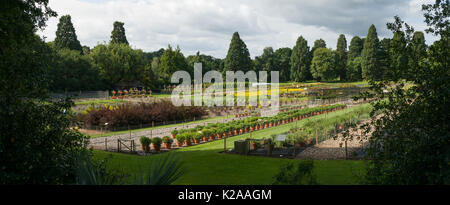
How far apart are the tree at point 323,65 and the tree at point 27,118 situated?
185ft

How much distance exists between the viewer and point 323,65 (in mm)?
57938

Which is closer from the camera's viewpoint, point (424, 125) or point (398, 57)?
point (424, 125)

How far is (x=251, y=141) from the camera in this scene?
1333cm

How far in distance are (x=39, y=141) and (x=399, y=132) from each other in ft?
14.9

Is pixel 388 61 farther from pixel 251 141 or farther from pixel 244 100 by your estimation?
pixel 244 100

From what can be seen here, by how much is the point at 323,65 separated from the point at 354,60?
23.2 ft

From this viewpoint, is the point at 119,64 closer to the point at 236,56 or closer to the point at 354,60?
the point at 236,56

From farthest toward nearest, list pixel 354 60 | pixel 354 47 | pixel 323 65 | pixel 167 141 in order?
1. pixel 354 47
2. pixel 354 60
3. pixel 323 65
4. pixel 167 141

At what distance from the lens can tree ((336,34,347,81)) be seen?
61750 mm

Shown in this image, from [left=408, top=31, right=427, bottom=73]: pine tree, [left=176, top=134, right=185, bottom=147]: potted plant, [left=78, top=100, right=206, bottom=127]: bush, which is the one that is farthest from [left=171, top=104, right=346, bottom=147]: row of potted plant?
[left=408, top=31, right=427, bottom=73]: pine tree

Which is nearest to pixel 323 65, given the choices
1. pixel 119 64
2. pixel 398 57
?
pixel 119 64

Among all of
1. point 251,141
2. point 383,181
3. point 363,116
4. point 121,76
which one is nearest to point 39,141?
point 383,181

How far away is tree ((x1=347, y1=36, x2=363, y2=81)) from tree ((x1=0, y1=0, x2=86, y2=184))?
57.1 metres

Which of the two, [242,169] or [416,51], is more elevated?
[416,51]
